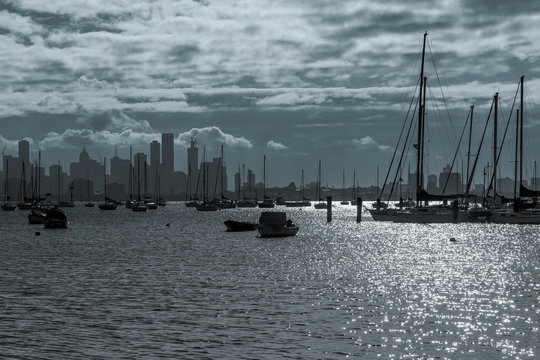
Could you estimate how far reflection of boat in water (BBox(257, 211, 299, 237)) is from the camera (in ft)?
323

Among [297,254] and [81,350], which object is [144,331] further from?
[297,254]

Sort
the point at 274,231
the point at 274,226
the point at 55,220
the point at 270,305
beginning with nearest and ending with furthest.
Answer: the point at 270,305, the point at 274,226, the point at 274,231, the point at 55,220

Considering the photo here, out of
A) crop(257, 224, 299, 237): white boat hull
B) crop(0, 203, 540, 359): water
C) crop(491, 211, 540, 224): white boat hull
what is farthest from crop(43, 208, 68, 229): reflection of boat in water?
crop(491, 211, 540, 224): white boat hull

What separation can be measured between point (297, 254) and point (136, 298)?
32697 millimetres

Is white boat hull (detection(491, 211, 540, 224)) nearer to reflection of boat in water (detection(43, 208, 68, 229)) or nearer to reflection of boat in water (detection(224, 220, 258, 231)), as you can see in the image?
reflection of boat in water (detection(224, 220, 258, 231))

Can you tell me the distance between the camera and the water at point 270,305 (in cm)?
2883

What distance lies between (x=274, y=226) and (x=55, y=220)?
43.8 meters

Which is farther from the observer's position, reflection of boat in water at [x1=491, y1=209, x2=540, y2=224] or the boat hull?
reflection of boat in water at [x1=491, y1=209, x2=540, y2=224]

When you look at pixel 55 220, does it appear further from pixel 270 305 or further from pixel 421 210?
pixel 270 305

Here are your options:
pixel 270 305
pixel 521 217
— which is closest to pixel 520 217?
pixel 521 217

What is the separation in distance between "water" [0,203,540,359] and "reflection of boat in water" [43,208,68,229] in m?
51.7

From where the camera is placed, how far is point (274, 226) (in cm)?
9919

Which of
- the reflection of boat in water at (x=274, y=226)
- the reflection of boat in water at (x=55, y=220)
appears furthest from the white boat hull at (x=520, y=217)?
the reflection of boat in water at (x=55, y=220)

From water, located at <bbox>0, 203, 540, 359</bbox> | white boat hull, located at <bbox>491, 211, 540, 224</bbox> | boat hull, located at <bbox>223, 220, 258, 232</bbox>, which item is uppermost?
white boat hull, located at <bbox>491, 211, 540, 224</bbox>
